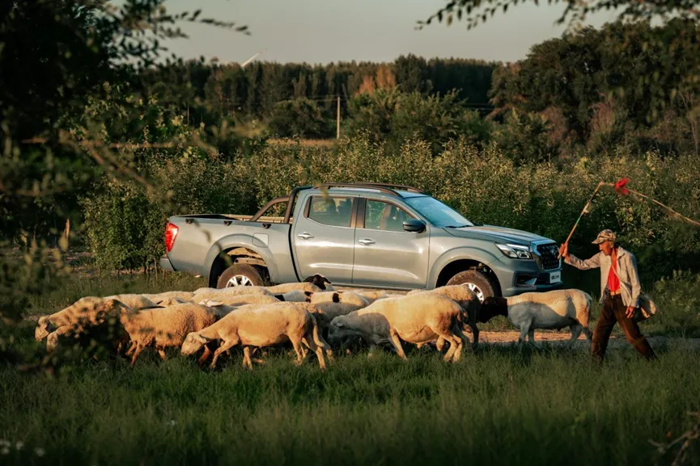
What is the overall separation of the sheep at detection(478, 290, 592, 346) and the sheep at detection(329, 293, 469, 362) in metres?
1.71

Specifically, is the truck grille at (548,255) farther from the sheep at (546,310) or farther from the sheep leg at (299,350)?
the sheep leg at (299,350)

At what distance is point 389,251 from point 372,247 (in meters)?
0.28

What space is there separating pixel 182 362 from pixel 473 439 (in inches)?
178

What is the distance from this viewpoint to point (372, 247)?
50.3ft

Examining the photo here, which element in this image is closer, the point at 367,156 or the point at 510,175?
the point at 510,175

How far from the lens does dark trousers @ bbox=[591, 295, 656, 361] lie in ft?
35.8

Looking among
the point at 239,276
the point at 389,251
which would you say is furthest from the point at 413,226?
the point at 239,276

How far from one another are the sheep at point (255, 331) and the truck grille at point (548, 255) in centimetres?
543

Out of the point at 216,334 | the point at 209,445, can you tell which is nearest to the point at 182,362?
the point at 216,334

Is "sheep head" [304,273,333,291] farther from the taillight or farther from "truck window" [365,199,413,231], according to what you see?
the taillight

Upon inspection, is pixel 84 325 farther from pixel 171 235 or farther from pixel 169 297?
pixel 171 235

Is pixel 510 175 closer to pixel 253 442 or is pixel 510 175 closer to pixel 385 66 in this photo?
pixel 253 442

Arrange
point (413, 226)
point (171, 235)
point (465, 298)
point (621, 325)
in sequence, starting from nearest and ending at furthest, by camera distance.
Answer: point (621, 325) < point (465, 298) < point (413, 226) < point (171, 235)

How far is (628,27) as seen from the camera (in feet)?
19.7
